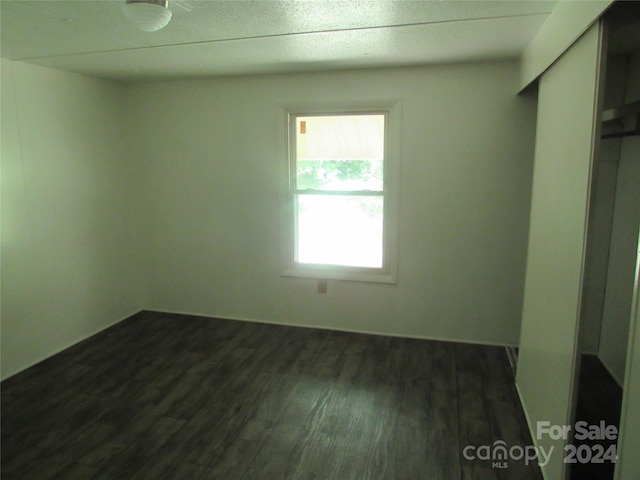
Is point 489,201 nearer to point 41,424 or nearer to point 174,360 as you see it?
point 174,360

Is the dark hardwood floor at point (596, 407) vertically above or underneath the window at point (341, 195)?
underneath

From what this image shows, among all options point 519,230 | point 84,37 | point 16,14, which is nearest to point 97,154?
point 84,37

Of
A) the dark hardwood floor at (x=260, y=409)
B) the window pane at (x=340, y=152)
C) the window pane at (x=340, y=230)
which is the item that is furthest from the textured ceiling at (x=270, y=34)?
the dark hardwood floor at (x=260, y=409)

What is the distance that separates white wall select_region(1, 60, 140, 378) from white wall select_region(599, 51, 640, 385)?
4516 millimetres

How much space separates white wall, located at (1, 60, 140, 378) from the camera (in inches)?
128

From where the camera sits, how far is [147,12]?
170 cm

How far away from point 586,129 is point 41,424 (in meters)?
3.48

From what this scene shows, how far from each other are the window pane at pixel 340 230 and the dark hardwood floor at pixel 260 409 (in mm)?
766

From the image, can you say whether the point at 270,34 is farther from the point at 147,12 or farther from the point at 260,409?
the point at 260,409

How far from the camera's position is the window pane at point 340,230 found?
3963 mm

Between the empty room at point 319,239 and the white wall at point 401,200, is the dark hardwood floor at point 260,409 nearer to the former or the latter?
the empty room at point 319,239

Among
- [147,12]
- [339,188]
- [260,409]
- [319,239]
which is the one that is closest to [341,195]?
[339,188]

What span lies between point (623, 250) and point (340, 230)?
2310mm

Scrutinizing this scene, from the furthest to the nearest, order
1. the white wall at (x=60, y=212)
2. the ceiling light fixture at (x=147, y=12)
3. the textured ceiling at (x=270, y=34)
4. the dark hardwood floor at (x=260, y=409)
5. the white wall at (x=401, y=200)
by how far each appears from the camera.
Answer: the white wall at (x=401, y=200)
the white wall at (x=60, y=212)
the dark hardwood floor at (x=260, y=409)
the textured ceiling at (x=270, y=34)
the ceiling light fixture at (x=147, y=12)
